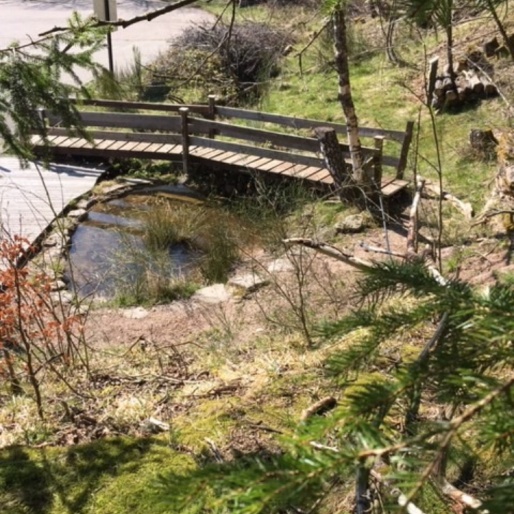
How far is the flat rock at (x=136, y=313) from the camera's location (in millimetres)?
6859

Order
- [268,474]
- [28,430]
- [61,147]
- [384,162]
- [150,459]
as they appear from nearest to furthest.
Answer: [268,474] < [150,459] < [28,430] < [384,162] < [61,147]

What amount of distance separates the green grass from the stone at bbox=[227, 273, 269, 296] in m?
4.05

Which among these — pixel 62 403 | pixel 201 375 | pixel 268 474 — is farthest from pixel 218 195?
pixel 268 474

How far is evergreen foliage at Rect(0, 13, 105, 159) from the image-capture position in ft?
10.9

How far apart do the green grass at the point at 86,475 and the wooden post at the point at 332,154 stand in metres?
6.29

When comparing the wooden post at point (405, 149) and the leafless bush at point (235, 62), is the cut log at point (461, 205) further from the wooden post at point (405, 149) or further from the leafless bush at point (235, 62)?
the leafless bush at point (235, 62)

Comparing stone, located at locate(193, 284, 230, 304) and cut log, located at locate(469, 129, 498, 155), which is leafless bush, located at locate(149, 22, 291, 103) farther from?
stone, located at locate(193, 284, 230, 304)

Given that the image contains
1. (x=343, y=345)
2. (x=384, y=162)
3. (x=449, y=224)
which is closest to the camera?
(x=343, y=345)

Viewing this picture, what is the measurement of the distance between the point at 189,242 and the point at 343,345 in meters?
5.09

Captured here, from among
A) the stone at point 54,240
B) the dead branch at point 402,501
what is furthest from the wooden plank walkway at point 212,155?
the dead branch at point 402,501

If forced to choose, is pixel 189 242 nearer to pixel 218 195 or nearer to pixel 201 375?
pixel 218 195

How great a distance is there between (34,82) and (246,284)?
159 inches

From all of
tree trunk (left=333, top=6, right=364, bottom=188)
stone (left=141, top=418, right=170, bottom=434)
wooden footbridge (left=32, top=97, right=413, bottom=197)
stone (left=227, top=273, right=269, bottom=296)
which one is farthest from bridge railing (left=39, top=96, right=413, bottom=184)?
stone (left=141, top=418, right=170, bottom=434)

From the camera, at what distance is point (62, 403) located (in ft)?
11.3
